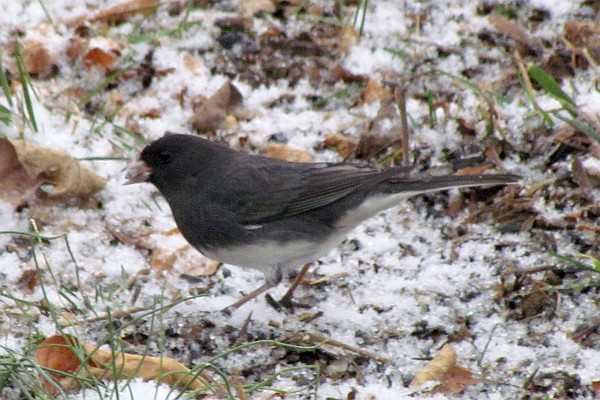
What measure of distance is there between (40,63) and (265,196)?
63.0 inches

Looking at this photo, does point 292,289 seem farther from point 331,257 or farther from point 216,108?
point 216,108

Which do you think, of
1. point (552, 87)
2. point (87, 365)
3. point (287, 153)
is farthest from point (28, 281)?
point (552, 87)

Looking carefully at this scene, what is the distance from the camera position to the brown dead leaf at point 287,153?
4.18 m

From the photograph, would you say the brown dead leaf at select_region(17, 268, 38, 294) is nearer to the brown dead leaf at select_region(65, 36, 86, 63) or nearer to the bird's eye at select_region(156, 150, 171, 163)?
the bird's eye at select_region(156, 150, 171, 163)

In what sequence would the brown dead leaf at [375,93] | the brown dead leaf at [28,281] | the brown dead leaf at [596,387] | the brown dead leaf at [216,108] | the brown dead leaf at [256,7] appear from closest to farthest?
1. the brown dead leaf at [596,387]
2. the brown dead leaf at [28,281]
3. the brown dead leaf at [216,108]
4. the brown dead leaf at [375,93]
5. the brown dead leaf at [256,7]

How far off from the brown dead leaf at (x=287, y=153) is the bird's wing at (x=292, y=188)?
A: 52cm

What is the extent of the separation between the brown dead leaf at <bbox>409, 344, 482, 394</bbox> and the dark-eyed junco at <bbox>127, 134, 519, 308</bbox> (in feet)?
2.25

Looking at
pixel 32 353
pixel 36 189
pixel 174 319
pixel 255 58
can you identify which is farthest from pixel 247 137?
pixel 32 353

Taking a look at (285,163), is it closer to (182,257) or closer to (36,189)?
(182,257)

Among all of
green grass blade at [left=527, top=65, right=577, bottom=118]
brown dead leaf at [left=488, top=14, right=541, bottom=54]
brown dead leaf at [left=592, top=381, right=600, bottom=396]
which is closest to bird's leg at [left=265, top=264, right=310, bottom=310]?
brown dead leaf at [left=592, top=381, right=600, bottom=396]

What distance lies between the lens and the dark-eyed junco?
11.3 ft

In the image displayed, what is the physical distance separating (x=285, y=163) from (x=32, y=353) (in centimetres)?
126

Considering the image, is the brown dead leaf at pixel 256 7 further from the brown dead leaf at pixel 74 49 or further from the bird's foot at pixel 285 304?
the bird's foot at pixel 285 304

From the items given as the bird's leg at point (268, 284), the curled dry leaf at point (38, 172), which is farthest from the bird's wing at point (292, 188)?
the curled dry leaf at point (38, 172)
